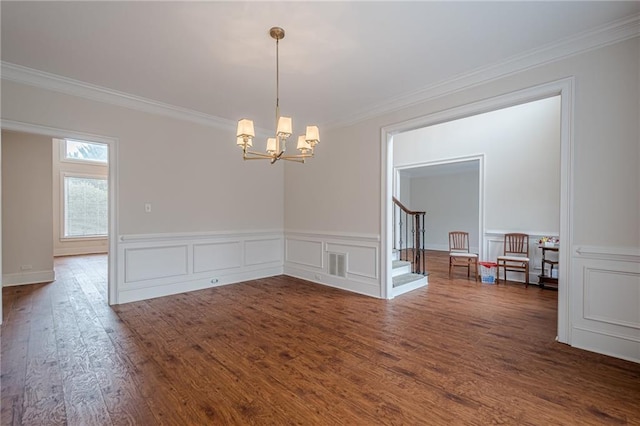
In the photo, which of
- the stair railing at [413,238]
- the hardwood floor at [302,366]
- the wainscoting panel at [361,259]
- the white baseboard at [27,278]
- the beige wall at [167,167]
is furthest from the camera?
the stair railing at [413,238]

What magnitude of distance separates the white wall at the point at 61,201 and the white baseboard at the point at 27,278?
3.71 meters

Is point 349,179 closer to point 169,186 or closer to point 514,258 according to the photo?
point 169,186

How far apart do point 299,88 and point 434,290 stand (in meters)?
3.79

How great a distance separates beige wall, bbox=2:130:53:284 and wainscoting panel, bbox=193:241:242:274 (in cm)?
313

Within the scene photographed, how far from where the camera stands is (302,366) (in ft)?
8.18

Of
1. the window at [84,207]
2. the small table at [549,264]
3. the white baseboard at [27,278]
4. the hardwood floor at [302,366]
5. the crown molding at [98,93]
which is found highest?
the crown molding at [98,93]

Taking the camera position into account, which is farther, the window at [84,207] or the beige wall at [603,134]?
the window at [84,207]

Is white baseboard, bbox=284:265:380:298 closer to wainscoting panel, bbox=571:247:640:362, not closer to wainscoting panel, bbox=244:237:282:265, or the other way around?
wainscoting panel, bbox=244:237:282:265

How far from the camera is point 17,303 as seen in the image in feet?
13.6

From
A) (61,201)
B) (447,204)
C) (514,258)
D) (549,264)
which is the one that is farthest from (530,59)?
(61,201)

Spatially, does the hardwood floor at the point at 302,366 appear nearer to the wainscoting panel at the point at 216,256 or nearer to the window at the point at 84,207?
the wainscoting panel at the point at 216,256

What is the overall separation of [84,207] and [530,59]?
36.5 ft

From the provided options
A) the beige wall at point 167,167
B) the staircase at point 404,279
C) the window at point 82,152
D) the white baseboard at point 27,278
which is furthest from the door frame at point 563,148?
the window at point 82,152

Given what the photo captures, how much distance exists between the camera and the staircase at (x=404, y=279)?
15.4ft
